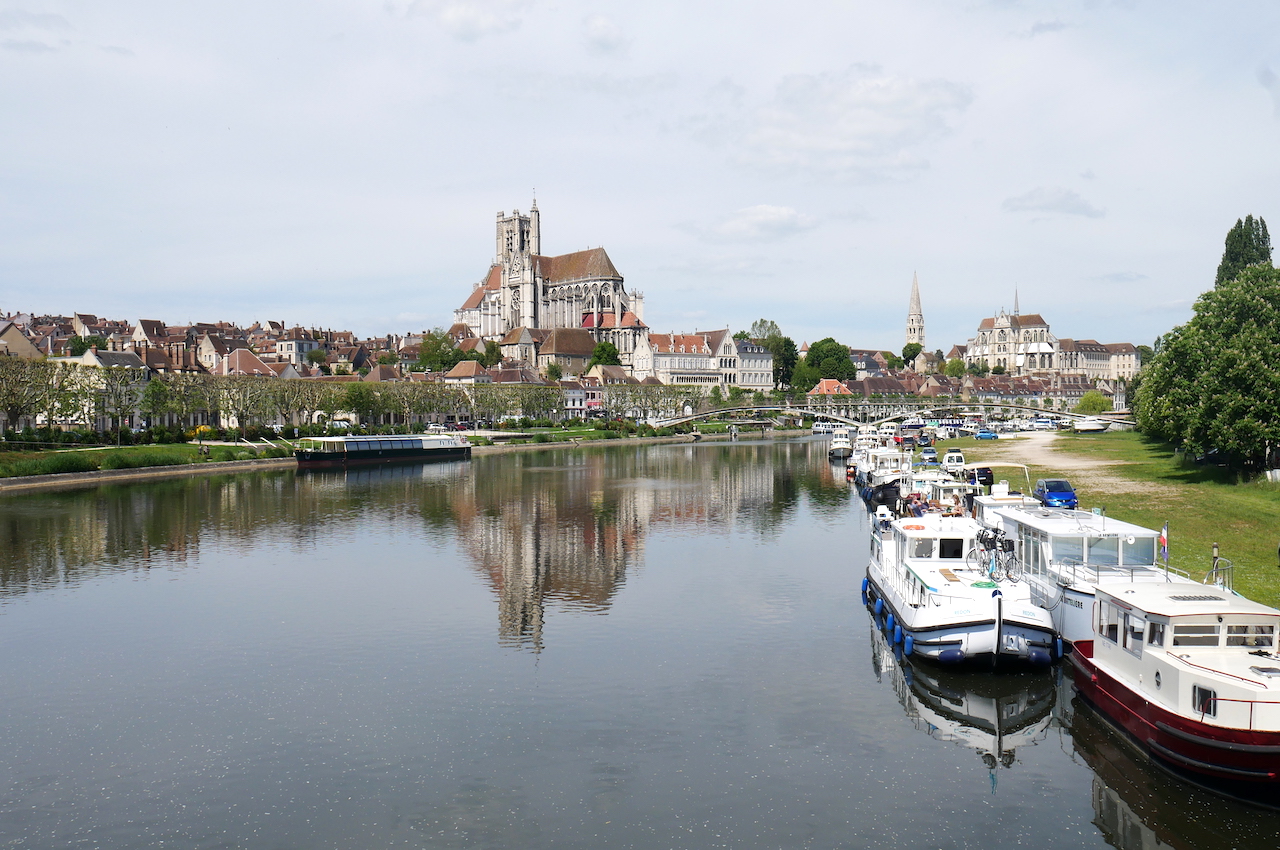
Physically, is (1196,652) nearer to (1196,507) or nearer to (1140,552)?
(1140,552)

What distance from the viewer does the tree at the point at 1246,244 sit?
351 ft

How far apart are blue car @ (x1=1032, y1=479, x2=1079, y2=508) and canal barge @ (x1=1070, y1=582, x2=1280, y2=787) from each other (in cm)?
2594

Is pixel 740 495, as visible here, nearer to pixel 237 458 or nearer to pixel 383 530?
pixel 383 530

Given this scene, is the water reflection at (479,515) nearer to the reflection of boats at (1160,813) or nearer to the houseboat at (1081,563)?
the houseboat at (1081,563)

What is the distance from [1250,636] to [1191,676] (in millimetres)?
2334

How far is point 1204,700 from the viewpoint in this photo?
19781 mm

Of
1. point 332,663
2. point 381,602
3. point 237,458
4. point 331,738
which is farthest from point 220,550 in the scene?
point 237,458

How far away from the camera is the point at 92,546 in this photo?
1994 inches

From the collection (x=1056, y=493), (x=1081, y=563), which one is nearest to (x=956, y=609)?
(x=1081, y=563)

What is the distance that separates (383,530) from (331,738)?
35385mm

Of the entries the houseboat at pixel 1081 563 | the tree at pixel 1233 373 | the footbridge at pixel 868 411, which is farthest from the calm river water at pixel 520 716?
the footbridge at pixel 868 411

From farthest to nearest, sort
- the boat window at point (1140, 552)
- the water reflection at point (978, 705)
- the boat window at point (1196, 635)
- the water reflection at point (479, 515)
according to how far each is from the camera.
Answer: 1. the water reflection at point (479, 515)
2. the boat window at point (1140, 552)
3. the water reflection at point (978, 705)
4. the boat window at point (1196, 635)

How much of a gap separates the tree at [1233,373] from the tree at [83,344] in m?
160

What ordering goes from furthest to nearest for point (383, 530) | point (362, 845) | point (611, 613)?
point (383, 530) < point (611, 613) < point (362, 845)
